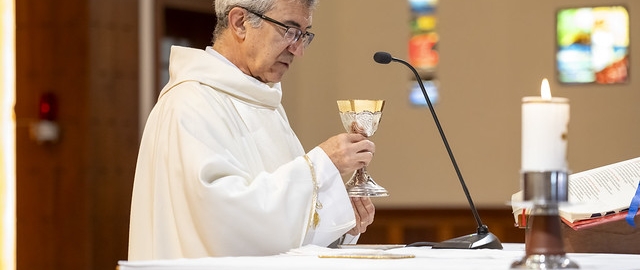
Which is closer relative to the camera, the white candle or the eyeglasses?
the white candle

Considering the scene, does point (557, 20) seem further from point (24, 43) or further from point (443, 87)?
point (24, 43)

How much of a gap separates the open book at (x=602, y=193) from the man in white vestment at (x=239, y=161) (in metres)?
0.52

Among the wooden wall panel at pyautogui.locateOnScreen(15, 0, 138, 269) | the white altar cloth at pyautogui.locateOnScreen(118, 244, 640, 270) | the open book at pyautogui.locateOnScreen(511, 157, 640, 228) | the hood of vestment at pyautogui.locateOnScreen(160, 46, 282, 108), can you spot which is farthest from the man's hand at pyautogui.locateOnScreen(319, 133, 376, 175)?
the wooden wall panel at pyautogui.locateOnScreen(15, 0, 138, 269)

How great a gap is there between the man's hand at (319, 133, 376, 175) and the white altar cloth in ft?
0.89

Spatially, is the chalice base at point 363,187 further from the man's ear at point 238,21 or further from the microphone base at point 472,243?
the man's ear at point 238,21

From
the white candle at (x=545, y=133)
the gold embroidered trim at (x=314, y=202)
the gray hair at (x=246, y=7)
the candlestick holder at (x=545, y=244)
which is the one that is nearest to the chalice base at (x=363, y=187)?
the gold embroidered trim at (x=314, y=202)

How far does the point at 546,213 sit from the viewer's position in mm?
2047

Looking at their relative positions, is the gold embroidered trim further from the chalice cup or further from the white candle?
the white candle

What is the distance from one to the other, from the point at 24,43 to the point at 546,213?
7.05 m

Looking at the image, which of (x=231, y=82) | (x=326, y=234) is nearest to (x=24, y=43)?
(x=231, y=82)

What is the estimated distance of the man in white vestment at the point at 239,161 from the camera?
2.87 meters

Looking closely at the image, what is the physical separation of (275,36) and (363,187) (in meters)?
0.65

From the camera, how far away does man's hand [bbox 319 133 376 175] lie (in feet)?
9.65

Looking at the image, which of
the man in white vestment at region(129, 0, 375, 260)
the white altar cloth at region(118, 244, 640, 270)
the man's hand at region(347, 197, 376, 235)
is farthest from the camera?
the man's hand at region(347, 197, 376, 235)
